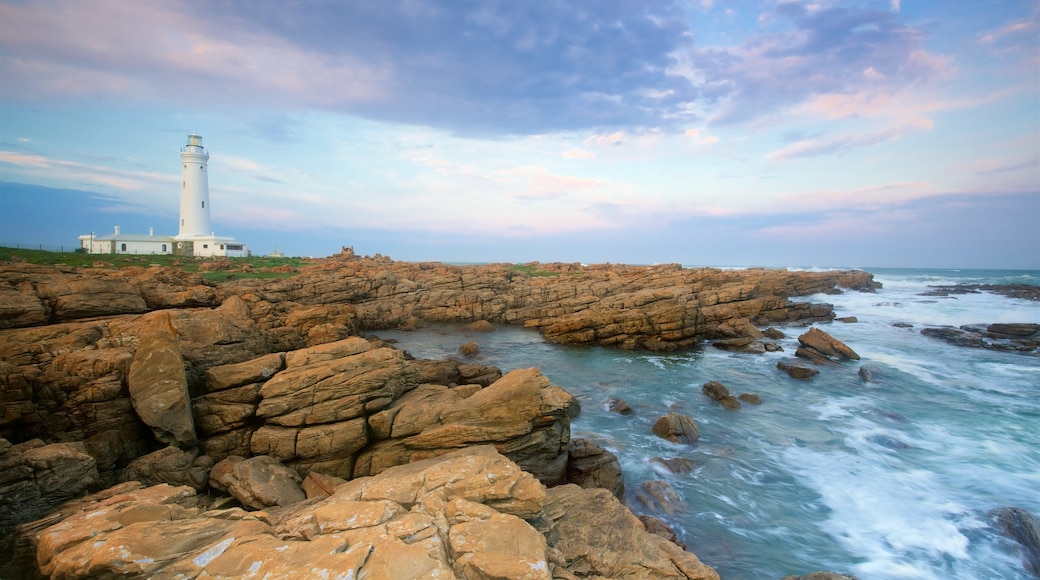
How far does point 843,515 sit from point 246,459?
1917cm

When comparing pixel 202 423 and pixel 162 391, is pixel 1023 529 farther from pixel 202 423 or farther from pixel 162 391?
pixel 162 391

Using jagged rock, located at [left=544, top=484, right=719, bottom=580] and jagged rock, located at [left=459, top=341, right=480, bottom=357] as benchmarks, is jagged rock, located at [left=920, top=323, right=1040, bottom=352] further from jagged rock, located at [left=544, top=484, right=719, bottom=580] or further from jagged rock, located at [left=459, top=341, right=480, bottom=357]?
jagged rock, located at [left=544, top=484, right=719, bottom=580]

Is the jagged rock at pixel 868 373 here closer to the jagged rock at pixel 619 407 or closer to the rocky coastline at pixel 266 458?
the rocky coastline at pixel 266 458

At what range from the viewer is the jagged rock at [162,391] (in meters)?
12.1

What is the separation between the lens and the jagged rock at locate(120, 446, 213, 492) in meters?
11.3

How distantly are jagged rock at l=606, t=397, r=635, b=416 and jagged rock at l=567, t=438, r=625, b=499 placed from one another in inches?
→ 288

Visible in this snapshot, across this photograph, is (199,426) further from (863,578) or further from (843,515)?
(843,515)

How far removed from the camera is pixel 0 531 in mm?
8719

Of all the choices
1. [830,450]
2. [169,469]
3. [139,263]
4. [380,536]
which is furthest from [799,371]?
[139,263]

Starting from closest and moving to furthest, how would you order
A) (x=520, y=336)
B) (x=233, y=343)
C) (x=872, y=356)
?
(x=233, y=343) < (x=872, y=356) < (x=520, y=336)

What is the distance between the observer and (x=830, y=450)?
19328 mm

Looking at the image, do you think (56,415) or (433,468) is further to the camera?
(56,415)

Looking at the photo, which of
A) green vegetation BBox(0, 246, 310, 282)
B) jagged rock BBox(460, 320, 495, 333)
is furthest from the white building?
jagged rock BBox(460, 320, 495, 333)

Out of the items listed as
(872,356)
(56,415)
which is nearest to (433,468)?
(56,415)
